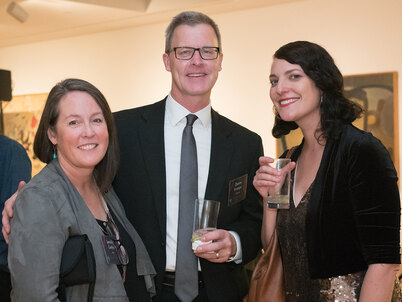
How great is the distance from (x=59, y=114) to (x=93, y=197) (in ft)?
1.25

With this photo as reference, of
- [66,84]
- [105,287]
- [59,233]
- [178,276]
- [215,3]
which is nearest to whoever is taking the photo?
[59,233]

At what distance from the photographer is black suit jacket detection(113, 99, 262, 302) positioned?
210 cm

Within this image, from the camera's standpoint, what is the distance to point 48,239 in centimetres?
153

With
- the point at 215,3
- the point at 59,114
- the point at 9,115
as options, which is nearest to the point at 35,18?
the point at 9,115

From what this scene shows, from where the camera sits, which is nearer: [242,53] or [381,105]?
[381,105]

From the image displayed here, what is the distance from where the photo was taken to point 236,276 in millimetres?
2264

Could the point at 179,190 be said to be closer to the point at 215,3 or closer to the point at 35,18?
the point at 215,3

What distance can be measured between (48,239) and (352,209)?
44.9 inches

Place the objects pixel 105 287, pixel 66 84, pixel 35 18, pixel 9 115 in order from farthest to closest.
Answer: pixel 9 115
pixel 35 18
pixel 66 84
pixel 105 287

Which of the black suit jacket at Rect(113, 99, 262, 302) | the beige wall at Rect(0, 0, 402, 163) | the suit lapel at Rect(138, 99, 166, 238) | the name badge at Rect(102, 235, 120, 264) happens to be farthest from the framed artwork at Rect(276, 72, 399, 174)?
the name badge at Rect(102, 235, 120, 264)

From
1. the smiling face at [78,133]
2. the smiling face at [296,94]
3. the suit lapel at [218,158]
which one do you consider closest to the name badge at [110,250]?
the smiling face at [78,133]

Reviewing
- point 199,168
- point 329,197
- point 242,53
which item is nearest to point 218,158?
point 199,168

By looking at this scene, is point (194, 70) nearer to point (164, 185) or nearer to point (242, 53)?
point (164, 185)

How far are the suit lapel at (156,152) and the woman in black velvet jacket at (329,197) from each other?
454 mm
